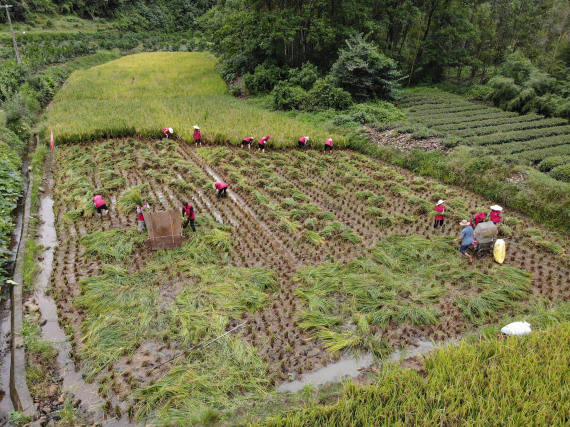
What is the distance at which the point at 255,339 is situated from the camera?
4754 mm

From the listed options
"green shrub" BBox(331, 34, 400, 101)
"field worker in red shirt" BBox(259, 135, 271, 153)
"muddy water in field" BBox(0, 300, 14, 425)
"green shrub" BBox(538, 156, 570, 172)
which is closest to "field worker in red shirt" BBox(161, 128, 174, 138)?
"field worker in red shirt" BBox(259, 135, 271, 153)

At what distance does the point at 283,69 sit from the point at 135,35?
1101 inches

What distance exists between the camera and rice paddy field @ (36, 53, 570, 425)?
384 cm

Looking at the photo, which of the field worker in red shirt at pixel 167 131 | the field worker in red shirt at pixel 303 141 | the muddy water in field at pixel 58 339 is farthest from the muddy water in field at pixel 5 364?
the field worker in red shirt at pixel 303 141

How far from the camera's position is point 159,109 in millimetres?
15492

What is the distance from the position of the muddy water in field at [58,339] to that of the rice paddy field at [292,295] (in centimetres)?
9

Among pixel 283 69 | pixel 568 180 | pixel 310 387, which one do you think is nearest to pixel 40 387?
pixel 310 387

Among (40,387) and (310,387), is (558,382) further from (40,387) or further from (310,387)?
(40,387)

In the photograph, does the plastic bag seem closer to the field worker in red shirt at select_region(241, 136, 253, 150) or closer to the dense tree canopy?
the field worker in red shirt at select_region(241, 136, 253, 150)

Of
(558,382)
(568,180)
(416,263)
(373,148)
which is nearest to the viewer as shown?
(558,382)

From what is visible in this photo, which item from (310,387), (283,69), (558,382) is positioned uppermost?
(283,69)

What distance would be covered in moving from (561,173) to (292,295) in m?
8.47

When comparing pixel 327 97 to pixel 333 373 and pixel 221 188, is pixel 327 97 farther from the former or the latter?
pixel 333 373

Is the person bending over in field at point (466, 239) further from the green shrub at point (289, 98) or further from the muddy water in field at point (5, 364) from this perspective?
the green shrub at point (289, 98)
